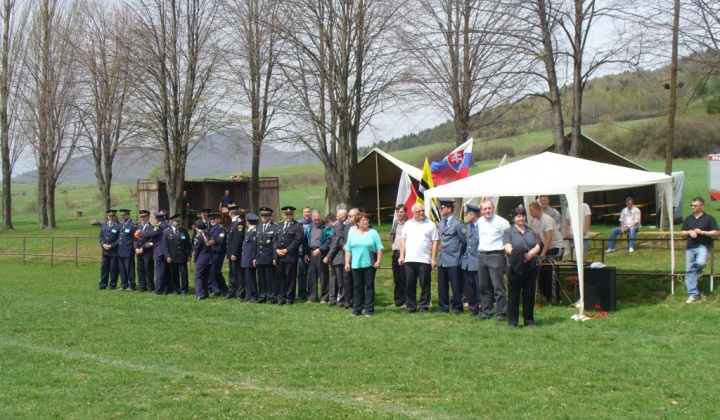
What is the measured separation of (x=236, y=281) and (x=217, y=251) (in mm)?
750

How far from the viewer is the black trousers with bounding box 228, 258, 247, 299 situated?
1340 centimetres

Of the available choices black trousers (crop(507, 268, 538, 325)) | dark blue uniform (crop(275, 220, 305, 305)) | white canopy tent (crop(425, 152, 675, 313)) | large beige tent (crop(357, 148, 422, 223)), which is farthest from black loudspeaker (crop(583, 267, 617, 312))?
large beige tent (crop(357, 148, 422, 223))

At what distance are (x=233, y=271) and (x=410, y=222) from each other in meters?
4.42

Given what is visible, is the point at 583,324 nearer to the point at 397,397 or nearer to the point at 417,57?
the point at 397,397

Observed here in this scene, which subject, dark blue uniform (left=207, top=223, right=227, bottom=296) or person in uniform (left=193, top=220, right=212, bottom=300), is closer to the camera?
person in uniform (left=193, top=220, right=212, bottom=300)

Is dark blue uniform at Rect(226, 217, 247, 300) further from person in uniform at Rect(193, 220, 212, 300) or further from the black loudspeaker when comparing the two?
the black loudspeaker

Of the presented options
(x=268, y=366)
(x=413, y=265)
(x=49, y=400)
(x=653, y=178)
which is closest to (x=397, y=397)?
(x=268, y=366)

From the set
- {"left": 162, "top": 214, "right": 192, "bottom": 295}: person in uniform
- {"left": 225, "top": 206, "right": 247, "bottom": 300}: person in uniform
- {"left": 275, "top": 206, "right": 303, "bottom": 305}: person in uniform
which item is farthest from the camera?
{"left": 162, "top": 214, "right": 192, "bottom": 295}: person in uniform

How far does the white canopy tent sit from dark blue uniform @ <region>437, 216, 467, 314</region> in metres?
0.53

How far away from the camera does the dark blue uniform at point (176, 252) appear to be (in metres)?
14.3

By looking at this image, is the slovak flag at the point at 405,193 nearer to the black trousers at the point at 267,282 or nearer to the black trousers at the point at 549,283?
the black trousers at the point at 267,282

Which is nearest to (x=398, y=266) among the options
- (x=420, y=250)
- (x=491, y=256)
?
(x=420, y=250)

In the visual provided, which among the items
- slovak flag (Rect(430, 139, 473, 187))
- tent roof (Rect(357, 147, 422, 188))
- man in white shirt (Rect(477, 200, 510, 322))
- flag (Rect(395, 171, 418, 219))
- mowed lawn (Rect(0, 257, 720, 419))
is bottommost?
mowed lawn (Rect(0, 257, 720, 419))

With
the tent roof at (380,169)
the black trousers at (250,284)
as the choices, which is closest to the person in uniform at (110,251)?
the black trousers at (250,284)
